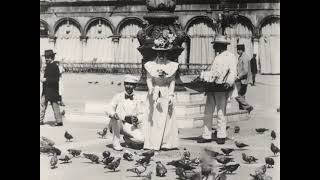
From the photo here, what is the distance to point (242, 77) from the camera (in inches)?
Answer: 403

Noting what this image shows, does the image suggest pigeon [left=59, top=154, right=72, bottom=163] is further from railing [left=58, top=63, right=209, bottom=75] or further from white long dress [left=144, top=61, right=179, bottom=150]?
railing [left=58, top=63, right=209, bottom=75]

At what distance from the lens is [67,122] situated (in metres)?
10.5

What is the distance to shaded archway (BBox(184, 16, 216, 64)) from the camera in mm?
10523

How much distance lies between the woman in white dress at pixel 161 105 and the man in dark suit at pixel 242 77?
46.3 inches

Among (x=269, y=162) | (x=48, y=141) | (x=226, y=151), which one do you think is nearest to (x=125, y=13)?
(x=48, y=141)

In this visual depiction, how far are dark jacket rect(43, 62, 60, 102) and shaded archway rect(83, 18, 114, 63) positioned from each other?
0.60 meters

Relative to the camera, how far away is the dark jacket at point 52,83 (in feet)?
34.5

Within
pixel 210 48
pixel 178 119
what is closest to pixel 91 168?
pixel 178 119

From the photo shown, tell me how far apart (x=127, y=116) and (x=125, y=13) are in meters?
2.84

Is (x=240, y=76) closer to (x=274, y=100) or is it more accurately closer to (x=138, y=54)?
(x=274, y=100)

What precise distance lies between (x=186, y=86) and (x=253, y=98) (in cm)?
127

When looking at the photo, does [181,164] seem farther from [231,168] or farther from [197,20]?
[197,20]

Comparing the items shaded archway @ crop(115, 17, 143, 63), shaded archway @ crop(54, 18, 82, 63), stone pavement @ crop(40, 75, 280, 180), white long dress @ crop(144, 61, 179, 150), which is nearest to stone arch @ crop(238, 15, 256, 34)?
stone pavement @ crop(40, 75, 280, 180)

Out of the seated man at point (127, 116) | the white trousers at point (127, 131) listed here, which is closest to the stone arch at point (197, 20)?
the seated man at point (127, 116)
